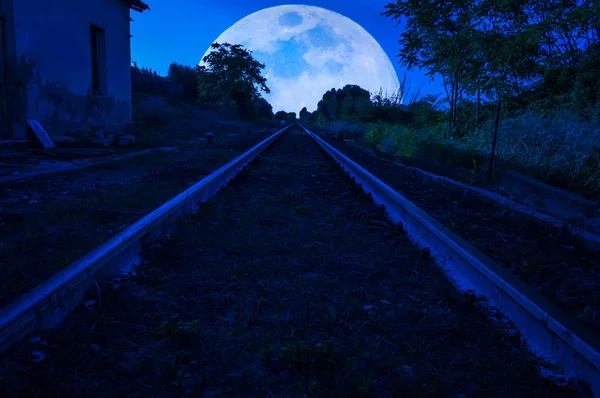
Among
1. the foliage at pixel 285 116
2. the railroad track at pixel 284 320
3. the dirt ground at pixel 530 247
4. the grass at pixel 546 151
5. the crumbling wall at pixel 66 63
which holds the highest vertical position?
the foliage at pixel 285 116

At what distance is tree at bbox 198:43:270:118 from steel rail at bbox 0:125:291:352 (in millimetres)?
42497

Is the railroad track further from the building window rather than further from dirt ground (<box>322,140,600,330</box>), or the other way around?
the building window

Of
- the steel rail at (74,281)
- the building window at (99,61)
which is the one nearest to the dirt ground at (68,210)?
the steel rail at (74,281)

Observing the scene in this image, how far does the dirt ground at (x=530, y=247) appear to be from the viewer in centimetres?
227

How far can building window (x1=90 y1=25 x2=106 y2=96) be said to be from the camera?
12.4 m

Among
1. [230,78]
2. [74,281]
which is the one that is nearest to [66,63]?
[74,281]

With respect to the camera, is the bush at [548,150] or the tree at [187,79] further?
the tree at [187,79]

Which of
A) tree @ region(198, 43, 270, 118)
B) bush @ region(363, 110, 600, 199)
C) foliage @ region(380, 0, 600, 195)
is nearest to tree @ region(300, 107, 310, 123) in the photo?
tree @ region(198, 43, 270, 118)

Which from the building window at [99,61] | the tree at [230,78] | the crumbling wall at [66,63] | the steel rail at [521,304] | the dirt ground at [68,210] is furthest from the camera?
the tree at [230,78]

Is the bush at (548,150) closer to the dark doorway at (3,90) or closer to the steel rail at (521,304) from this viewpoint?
the steel rail at (521,304)

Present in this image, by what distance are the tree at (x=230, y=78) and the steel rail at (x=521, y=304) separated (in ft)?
141

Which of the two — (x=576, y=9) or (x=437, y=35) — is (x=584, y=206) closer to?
(x=576, y=9)

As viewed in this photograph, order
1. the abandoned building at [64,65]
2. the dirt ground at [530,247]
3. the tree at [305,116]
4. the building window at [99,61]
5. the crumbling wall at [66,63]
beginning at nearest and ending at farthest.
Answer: the dirt ground at [530,247], the abandoned building at [64,65], the crumbling wall at [66,63], the building window at [99,61], the tree at [305,116]

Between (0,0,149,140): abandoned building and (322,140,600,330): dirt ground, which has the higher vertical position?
(0,0,149,140): abandoned building
